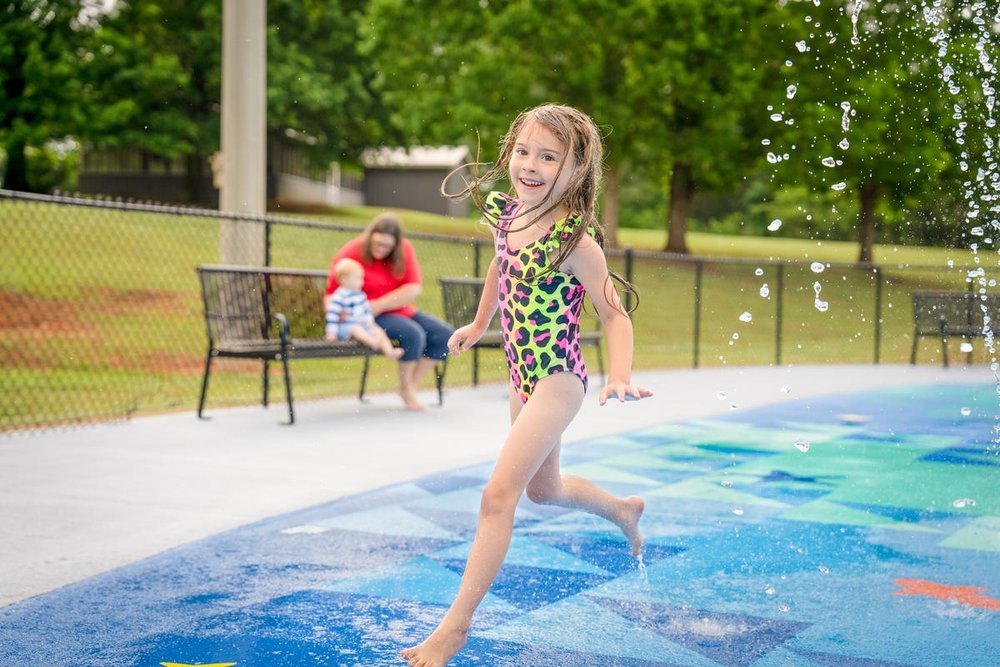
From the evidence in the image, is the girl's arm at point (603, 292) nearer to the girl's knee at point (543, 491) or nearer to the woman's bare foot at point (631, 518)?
the girl's knee at point (543, 491)

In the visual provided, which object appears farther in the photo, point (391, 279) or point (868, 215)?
point (868, 215)

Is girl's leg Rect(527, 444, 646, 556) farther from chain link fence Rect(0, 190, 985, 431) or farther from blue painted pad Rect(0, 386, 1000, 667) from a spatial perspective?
chain link fence Rect(0, 190, 985, 431)

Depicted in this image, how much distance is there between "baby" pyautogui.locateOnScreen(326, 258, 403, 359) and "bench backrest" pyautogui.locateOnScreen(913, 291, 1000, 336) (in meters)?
9.21

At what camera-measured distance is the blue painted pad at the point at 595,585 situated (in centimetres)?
360

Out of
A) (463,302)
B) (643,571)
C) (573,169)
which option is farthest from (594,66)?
(573,169)

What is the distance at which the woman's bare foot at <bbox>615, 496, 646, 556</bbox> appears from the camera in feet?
14.4

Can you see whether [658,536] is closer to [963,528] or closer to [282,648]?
[963,528]

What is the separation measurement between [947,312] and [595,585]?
14308mm

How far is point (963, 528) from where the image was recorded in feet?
18.8

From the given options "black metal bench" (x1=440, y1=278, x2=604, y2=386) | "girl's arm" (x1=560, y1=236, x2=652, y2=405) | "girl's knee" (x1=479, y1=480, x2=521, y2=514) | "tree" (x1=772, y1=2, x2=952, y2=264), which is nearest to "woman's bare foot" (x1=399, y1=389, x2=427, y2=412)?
"black metal bench" (x1=440, y1=278, x2=604, y2=386)

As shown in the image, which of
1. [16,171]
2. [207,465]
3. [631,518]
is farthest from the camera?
[16,171]

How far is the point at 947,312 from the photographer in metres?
17.3

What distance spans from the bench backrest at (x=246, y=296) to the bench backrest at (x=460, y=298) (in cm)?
119

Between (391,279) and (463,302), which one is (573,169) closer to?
(391,279)
